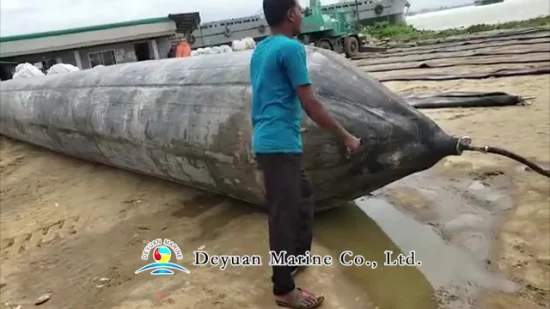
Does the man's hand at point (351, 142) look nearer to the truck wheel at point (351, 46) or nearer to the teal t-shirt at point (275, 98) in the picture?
the teal t-shirt at point (275, 98)

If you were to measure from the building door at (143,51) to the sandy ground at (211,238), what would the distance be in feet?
49.4

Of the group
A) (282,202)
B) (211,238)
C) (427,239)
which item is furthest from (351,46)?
(282,202)

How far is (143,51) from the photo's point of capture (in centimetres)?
2022

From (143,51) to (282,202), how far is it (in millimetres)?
19079

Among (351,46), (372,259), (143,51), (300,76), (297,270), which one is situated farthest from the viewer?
(351,46)

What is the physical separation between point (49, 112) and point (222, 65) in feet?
10.9

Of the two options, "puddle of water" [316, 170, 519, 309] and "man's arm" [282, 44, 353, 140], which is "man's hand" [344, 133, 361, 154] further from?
"puddle of water" [316, 170, 519, 309]

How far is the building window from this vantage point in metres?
18.8

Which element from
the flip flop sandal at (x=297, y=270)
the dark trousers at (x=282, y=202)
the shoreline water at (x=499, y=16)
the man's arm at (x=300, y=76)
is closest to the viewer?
the man's arm at (x=300, y=76)

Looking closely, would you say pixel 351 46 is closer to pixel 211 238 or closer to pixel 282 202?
pixel 211 238

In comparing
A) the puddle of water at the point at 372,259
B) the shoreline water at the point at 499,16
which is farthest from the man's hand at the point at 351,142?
the shoreline water at the point at 499,16

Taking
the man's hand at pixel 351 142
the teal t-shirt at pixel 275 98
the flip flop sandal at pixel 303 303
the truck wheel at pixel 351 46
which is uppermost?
the teal t-shirt at pixel 275 98

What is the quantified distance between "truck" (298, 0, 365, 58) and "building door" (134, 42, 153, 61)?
6260 mm

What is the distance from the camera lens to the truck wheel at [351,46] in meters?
21.6
